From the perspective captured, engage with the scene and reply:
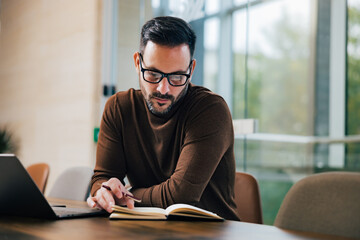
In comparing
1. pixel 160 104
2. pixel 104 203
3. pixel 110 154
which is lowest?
pixel 104 203

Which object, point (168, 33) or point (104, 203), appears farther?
point (168, 33)

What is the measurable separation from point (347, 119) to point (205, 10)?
3.91 ft

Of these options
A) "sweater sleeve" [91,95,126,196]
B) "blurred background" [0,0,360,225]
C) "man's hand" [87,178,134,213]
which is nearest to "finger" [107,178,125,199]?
"man's hand" [87,178,134,213]

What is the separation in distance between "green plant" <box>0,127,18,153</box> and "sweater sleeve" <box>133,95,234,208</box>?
4.00 m

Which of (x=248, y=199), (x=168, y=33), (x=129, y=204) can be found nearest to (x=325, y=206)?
(x=248, y=199)

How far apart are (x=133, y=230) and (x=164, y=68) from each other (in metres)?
0.77

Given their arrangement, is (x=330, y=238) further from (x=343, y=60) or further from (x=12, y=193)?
(x=343, y=60)

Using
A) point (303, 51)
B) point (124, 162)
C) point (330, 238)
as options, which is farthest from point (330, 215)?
point (303, 51)

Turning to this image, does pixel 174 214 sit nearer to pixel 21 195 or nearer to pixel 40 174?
pixel 21 195

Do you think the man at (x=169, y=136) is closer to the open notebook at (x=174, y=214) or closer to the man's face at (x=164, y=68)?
the man's face at (x=164, y=68)

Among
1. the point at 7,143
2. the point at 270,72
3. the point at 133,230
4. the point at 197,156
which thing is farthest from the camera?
the point at 7,143

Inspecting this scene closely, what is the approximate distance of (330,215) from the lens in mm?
1445

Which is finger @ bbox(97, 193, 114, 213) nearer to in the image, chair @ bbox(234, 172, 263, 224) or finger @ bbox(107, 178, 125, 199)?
finger @ bbox(107, 178, 125, 199)

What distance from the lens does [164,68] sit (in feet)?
5.81
